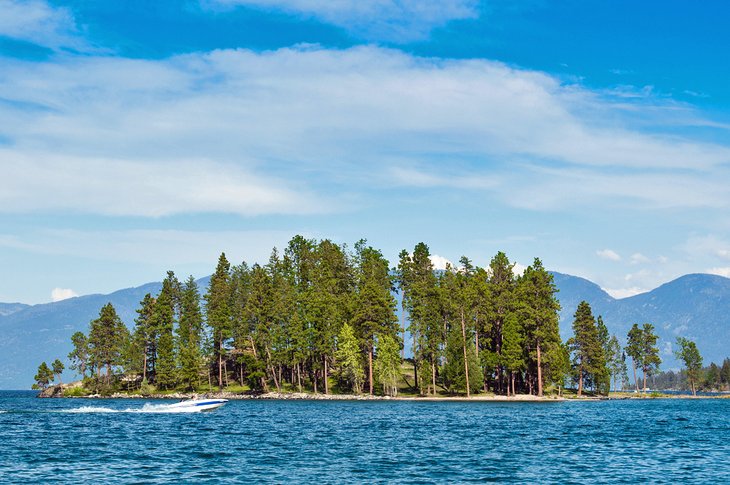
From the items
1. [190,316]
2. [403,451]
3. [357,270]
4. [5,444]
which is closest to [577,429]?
[403,451]

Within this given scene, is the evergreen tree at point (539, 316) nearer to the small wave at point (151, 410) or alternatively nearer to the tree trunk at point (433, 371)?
the tree trunk at point (433, 371)

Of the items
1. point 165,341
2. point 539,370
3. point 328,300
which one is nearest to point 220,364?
point 165,341

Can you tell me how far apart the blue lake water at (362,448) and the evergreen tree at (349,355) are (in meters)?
37.7

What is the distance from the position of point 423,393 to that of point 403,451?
89.9 meters

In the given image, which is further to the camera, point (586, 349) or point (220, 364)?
point (220, 364)

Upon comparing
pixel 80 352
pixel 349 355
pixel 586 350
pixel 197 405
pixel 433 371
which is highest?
pixel 80 352

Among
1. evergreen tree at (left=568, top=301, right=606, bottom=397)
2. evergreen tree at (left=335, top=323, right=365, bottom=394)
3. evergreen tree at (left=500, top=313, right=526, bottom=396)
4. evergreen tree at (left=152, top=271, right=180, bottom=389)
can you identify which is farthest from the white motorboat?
evergreen tree at (left=568, top=301, right=606, bottom=397)

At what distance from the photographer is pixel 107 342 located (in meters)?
173

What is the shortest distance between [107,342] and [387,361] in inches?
2941

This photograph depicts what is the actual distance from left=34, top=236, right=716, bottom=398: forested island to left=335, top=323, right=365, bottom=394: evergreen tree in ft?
0.95

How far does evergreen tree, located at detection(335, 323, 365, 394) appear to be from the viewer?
142500 mm

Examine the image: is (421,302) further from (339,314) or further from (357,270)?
A: (357,270)

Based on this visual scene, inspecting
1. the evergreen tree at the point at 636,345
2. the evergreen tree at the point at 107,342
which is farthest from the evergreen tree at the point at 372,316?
the evergreen tree at the point at 636,345

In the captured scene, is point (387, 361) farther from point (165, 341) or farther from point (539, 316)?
point (165, 341)
